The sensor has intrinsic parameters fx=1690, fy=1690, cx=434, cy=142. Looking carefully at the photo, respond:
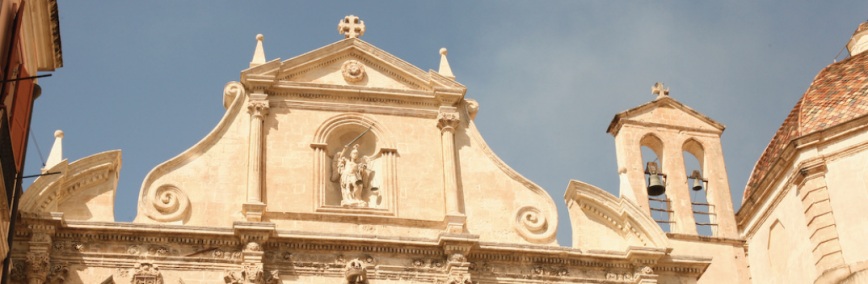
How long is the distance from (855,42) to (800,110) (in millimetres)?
1989

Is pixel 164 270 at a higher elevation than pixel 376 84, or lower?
lower

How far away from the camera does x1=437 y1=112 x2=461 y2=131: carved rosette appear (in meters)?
23.1

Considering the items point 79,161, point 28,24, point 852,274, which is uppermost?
point 28,24

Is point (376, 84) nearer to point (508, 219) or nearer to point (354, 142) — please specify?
point (354, 142)

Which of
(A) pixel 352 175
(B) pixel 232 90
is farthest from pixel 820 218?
(B) pixel 232 90

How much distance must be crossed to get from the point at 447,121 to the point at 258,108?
2.59 meters

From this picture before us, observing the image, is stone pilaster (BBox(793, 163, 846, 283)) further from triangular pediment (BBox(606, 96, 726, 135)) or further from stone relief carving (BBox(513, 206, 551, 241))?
stone relief carving (BBox(513, 206, 551, 241))

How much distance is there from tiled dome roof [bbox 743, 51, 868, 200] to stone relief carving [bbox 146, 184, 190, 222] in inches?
335

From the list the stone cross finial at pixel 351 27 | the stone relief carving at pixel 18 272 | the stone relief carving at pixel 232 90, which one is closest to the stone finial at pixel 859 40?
the stone cross finial at pixel 351 27

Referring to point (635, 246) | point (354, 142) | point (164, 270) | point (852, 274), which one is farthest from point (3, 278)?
point (852, 274)

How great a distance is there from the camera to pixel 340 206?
868 inches

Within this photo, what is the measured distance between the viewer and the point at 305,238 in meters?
21.3

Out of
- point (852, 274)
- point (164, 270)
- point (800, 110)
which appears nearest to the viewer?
point (164, 270)

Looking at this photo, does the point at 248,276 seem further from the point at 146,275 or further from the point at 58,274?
the point at 58,274
